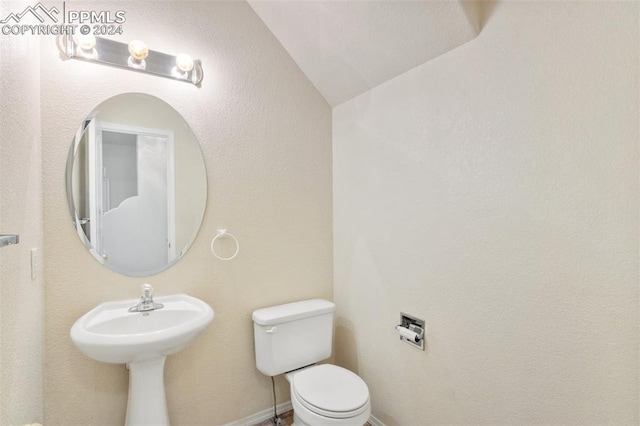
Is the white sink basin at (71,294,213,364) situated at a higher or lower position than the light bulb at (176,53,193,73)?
lower

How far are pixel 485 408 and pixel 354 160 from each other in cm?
148

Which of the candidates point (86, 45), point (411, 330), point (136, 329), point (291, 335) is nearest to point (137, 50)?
point (86, 45)

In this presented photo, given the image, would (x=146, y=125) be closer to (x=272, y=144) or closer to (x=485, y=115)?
(x=272, y=144)

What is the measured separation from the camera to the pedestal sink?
1.27m

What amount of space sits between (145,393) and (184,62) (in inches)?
66.4

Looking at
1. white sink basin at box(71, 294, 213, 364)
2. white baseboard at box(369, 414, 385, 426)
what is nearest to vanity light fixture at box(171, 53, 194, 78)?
white sink basin at box(71, 294, 213, 364)

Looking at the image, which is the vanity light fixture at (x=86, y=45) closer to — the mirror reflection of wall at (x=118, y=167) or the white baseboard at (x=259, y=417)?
the mirror reflection of wall at (x=118, y=167)

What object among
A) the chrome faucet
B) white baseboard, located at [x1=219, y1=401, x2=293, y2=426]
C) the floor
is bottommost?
the floor

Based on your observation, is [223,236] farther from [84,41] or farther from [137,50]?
[84,41]

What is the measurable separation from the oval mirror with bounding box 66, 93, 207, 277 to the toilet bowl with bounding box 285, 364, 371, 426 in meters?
A: 0.98

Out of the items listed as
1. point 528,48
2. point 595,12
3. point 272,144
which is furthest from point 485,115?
point 272,144

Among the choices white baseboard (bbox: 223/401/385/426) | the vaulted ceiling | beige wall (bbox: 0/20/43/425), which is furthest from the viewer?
white baseboard (bbox: 223/401/385/426)

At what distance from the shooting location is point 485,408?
4.54 feet

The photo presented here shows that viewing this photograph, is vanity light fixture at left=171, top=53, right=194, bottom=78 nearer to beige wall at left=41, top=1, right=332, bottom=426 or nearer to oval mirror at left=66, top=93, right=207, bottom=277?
beige wall at left=41, top=1, right=332, bottom=426
